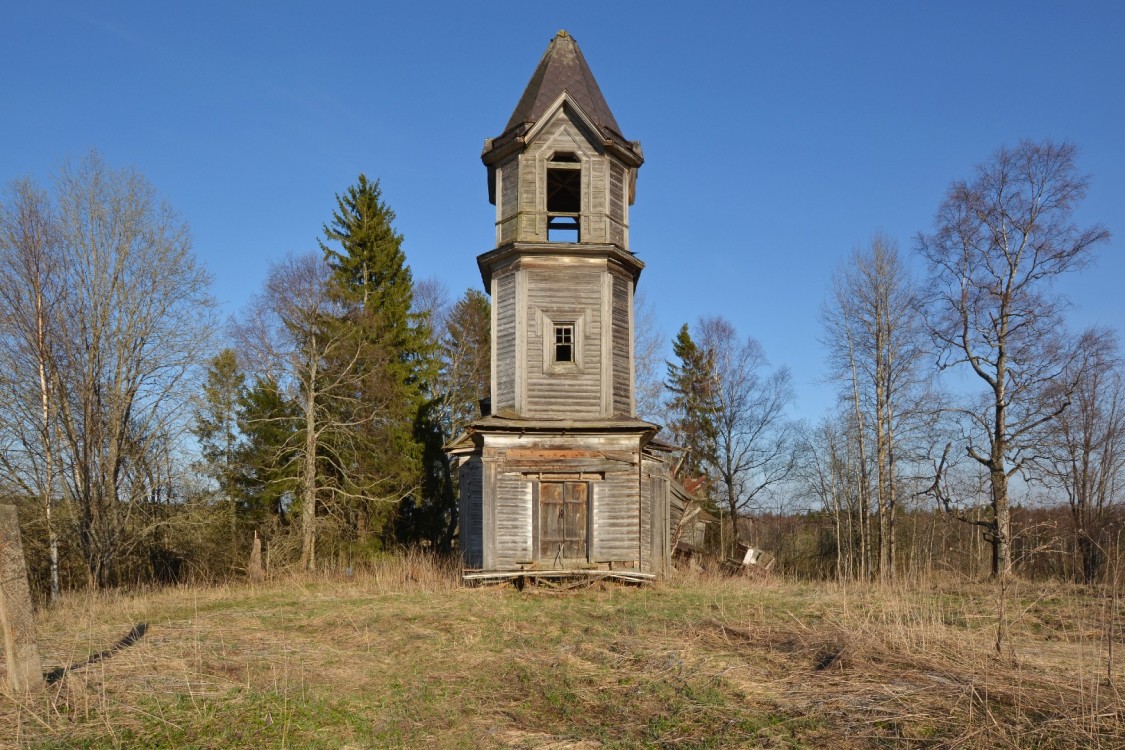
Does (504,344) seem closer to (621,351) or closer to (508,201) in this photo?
(621,351)

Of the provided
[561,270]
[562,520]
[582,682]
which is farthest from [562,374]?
[582,682]

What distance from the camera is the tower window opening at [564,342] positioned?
746 inches

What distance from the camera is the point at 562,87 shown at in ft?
68.1

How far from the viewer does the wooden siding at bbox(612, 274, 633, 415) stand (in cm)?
1919

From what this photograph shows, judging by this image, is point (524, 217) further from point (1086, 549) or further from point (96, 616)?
point (1086, 549)

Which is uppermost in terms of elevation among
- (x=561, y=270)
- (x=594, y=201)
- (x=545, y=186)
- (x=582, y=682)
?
(x=545, y=186)

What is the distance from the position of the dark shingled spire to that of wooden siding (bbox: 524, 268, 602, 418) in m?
4.22

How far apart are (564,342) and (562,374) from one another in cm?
84

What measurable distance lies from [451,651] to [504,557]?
703 cm

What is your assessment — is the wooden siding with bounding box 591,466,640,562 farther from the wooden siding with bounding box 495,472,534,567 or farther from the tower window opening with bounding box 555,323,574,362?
the tower window opening with bounding box 555,323,574,362

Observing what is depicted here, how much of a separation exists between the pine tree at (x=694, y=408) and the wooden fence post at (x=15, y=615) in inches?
1362

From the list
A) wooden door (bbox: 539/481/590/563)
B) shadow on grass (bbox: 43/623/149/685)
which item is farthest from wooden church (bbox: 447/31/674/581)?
shadow on grass (bbox: 43/623/149/685)

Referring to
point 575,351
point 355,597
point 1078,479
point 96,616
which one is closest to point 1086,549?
point 1078,479

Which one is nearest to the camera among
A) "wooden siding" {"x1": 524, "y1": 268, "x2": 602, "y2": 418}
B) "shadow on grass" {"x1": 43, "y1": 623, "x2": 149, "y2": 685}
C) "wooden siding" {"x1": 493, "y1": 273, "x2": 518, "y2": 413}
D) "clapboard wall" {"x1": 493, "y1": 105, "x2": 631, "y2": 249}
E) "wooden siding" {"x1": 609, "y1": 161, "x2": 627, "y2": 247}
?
"shadow on grass" {"x1": 43, "y1": 623, "x2": 149, "y2": 685}
